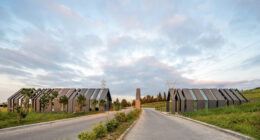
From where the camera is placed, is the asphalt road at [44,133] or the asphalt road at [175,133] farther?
the asphalt road at [44,133]

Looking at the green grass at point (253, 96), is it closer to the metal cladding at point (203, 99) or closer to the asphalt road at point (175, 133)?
the metal cladding at point (203, 99)

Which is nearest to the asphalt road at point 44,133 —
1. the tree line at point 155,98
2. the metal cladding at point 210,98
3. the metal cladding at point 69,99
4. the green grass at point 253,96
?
the metal cladding at point 69,99

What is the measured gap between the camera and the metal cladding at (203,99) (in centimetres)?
3194

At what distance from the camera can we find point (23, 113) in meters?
15.6

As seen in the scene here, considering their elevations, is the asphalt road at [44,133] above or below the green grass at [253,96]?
above

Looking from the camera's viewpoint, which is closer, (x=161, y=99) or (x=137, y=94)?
(x=137, y=94)

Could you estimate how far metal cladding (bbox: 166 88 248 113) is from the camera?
31941 millimetres

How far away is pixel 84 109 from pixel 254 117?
30362 mm

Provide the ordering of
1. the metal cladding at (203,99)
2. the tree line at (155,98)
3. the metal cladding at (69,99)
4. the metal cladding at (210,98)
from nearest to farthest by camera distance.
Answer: the metal cladding at (203,99), the metal cladding at (210,98), the metal cladding at (69,99), the tree line at (155,98)

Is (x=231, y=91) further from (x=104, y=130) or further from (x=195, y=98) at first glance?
(x=104, y=130)

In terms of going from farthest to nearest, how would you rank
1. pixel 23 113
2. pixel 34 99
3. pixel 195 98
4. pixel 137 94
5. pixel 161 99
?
1. pixel 161 99
2. pixel 137 94
3. pixel 34 99
4. pixel 195 98
5. pixel 23 113

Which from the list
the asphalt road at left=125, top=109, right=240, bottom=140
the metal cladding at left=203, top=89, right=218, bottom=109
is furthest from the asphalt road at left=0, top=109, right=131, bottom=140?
the metal cladding at left=203, top=89, right=218, bottom=109

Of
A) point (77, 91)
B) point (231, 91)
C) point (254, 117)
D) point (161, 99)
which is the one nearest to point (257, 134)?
point (254, 117)

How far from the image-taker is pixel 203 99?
106ft
